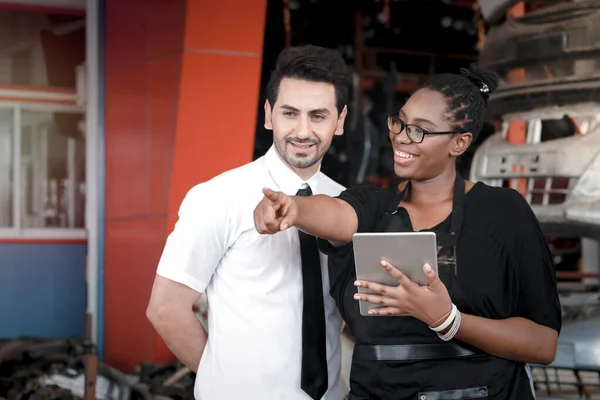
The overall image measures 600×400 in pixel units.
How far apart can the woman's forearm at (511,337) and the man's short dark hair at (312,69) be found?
59 cm

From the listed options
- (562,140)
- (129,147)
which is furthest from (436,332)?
(129,147)

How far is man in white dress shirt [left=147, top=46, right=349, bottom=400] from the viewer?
5.21ft

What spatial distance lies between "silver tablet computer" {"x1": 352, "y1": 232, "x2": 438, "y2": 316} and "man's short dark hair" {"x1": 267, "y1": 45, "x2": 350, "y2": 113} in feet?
1.67

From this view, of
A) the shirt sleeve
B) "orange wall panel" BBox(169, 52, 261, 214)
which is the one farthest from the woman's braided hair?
"orange wall panel" BBox(169, 52, 261, 214)

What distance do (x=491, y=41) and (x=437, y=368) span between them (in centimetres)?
218

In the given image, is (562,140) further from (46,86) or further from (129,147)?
(46,86)

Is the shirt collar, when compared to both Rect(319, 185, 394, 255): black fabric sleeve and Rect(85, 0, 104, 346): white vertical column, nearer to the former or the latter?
Rect(319, 185, 394, 255): black fabric sleeve

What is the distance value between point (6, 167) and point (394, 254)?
2.48 meters

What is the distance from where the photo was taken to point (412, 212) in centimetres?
141

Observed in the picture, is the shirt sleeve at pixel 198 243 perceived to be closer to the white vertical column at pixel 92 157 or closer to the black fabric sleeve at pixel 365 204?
the black fabric sleeve at pixel 365 204

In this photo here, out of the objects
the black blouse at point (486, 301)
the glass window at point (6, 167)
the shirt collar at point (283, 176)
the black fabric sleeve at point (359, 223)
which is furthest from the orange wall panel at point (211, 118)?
the black blouse at point (486, 301)

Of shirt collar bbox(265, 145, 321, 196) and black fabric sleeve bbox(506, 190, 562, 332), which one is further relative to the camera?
shirt collar bbox(265, 145, 321, 196)

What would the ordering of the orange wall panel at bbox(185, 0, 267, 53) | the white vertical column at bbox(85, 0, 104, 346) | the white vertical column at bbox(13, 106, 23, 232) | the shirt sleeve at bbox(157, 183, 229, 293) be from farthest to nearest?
the white vertical column at bbox(85, 0, 104, 346) → the white vertical column at bbox(13, 106, 23, 232) → the orange wall panel at bbox(185, 0, 267, 53) → the shirt sleeve at bbox(157, 183, 229, 293)

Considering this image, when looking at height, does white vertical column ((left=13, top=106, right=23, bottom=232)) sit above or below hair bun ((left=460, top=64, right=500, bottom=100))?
below
